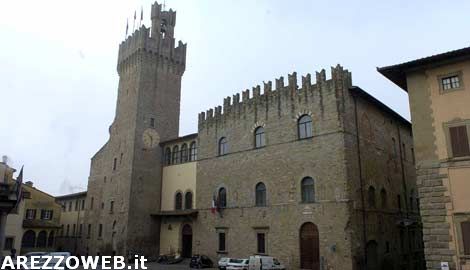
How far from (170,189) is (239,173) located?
9.47 meters

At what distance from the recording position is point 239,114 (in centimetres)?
3039

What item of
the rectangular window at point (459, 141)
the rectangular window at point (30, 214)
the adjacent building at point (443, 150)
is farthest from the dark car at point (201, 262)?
the rectangular window at point (30, 214)

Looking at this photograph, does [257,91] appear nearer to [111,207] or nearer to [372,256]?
[372,256]

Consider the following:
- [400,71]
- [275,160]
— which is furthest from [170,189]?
[400,71]

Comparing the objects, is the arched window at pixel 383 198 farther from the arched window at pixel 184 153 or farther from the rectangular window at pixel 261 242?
the arched window at pixel 184 153

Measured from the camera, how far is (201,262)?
2841 centimetres

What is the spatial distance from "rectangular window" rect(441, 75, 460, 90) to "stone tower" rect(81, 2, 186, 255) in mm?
26514

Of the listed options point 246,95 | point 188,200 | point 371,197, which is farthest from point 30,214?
point 371,197

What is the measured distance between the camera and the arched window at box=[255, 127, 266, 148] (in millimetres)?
28484

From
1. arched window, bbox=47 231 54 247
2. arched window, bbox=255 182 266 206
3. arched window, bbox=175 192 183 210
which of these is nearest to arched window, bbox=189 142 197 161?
arched window, bbox=175 192 183 210

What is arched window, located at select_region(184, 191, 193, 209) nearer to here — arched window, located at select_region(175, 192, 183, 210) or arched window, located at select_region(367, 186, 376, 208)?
arched window, located at select_region(175, 192, 183, 210)

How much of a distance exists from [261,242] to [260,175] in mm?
4489

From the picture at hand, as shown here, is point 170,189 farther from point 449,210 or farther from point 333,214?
point 449,210

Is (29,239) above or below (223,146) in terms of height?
below
